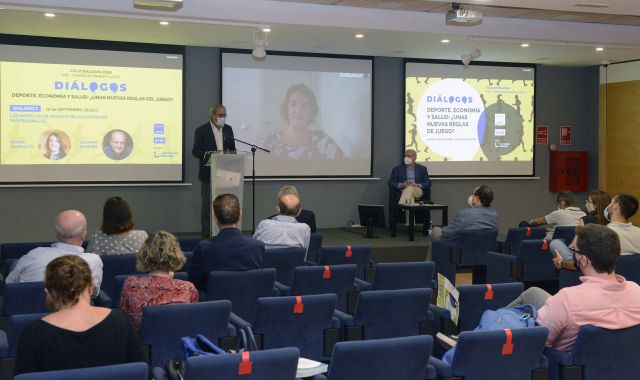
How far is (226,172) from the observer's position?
8922 millimetres

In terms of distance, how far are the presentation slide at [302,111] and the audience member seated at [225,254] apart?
6.05 m

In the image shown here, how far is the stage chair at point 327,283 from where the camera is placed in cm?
529

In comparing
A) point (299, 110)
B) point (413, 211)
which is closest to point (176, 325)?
point (413, 211)

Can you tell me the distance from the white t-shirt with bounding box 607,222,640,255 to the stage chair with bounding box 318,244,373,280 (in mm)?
1983

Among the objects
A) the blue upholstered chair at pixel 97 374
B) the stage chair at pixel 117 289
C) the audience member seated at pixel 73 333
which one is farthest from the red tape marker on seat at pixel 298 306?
the blue upholstered chair at pixel 97 374

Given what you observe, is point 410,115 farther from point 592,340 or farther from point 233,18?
point 592,340

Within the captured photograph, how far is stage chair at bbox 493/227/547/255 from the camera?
8.07 m

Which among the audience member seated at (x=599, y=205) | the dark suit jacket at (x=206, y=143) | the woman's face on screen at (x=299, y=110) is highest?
the woman's face on screen at (x=299, y=110)

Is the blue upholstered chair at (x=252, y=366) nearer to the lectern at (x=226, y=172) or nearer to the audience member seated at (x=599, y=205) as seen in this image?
the audience member seated at (x=599, y=205)

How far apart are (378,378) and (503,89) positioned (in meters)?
10.4

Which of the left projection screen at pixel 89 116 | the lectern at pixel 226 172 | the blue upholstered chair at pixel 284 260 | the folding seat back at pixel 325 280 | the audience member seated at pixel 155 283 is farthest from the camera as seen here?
the left projection screen at pixel 89 116

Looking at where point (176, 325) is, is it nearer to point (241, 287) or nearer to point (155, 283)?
point (155, 283)

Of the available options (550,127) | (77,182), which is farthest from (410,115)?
(77,182)

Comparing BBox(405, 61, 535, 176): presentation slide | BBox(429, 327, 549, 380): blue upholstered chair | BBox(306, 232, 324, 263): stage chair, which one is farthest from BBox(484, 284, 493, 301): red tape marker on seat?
BBox(405, 61, 535, 176): presentation slide
